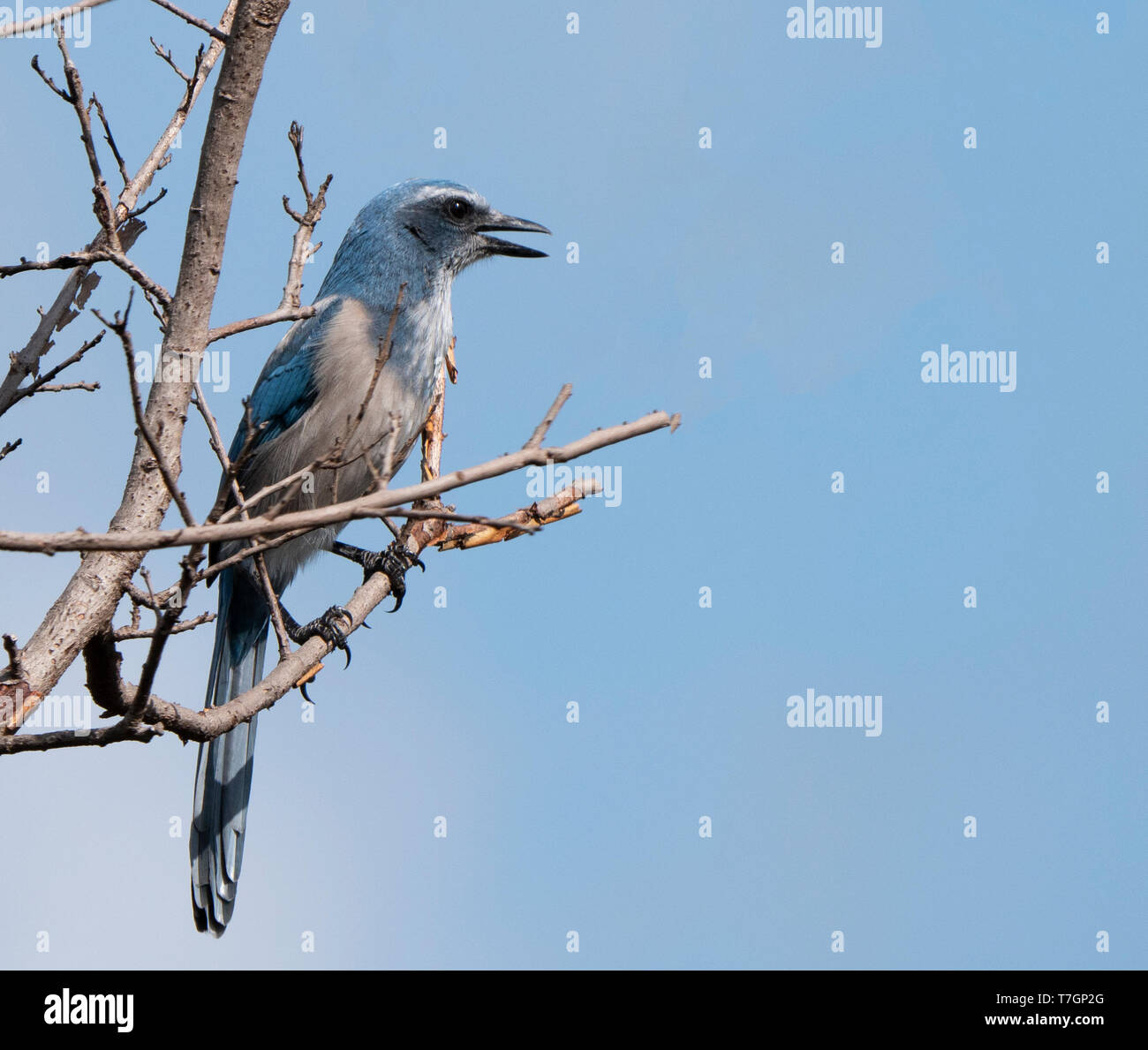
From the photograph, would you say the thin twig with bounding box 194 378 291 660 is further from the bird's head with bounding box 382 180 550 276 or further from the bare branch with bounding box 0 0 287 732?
the bird's head with bounding box 382 180 550 276

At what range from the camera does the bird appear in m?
6.19

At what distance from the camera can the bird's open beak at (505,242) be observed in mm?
7418

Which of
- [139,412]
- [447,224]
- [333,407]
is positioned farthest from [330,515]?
[447,224]

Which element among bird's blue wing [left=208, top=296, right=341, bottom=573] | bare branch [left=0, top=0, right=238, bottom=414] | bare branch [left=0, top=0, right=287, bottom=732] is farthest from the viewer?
bird's blue wing [left=208, top=296, right=341, bottom=573]

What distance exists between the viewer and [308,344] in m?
6.83

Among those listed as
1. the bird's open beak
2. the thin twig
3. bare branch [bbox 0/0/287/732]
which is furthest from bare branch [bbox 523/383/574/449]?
the bird's open beak

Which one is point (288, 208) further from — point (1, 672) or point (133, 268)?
point (1, 672)

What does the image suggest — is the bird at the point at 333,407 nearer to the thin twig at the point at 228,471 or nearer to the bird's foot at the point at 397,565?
the bird's foot at the point at 397,565

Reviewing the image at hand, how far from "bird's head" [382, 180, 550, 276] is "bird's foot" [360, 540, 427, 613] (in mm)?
1790

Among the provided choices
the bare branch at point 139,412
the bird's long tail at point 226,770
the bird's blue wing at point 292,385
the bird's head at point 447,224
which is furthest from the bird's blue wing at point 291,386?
the bare branch at point 139,412

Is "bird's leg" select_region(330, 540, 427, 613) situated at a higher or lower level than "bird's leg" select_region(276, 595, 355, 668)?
higher

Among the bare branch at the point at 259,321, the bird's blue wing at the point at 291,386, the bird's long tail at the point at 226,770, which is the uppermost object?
the bird's blue wing at the point at 291,386

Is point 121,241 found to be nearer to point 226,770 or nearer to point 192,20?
point 192,20

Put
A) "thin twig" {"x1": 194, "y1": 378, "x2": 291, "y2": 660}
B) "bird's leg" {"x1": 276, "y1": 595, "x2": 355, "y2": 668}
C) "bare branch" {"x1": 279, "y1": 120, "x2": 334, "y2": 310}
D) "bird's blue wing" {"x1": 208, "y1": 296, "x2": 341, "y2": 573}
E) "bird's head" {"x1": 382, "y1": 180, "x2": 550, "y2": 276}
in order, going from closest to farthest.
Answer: "thin twig" {"x1": 194, "y1": 378, "x2": 291, "y2": 660} → "bare branch" {"x1": 279, "y1": 120, "x2": 334, "y2": 310} → "bird's leg" {"x1": 276, "y1": 595, "x2": 355, "y2": 668} → "bird's blue wing" {"x1": 208, "y1": 296, "x2": 341, "y2": 573} → "bird's head" {"x1": 382, "y1": 180, "x2": 550, "y2": 276}
